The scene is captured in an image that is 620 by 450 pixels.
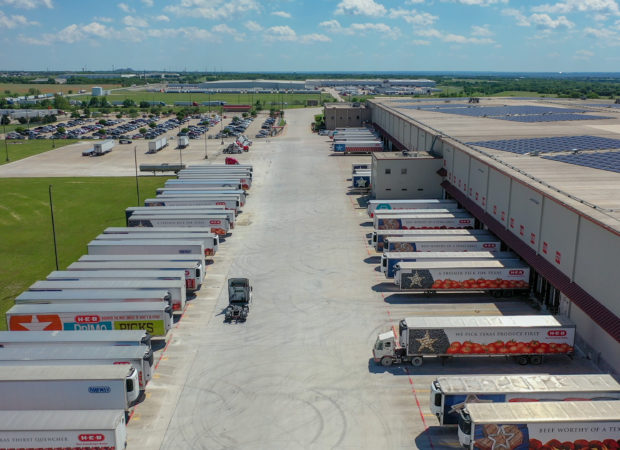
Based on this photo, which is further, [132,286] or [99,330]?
[132,286]

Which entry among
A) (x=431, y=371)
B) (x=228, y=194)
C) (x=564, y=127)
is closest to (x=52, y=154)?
(x=228, y=194)

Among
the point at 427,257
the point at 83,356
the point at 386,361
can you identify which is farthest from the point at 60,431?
the point at 427,257

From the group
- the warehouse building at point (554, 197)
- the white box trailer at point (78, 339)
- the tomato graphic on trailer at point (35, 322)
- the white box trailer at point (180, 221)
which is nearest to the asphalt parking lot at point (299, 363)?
the white box trailer at point (180, 221)

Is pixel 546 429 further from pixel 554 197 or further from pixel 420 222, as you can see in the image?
pixel 420 222

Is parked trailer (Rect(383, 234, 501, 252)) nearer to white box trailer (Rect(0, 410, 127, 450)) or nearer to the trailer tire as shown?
the trailer tire

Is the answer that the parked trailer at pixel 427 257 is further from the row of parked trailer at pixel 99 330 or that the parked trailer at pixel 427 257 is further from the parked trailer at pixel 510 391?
the parked trailer at pixel 510 391

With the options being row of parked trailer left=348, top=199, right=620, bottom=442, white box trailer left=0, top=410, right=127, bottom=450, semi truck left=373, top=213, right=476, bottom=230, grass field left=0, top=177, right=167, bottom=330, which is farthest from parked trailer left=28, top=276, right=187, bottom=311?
semi truck left=373, top=213, right=476, bottom=230
